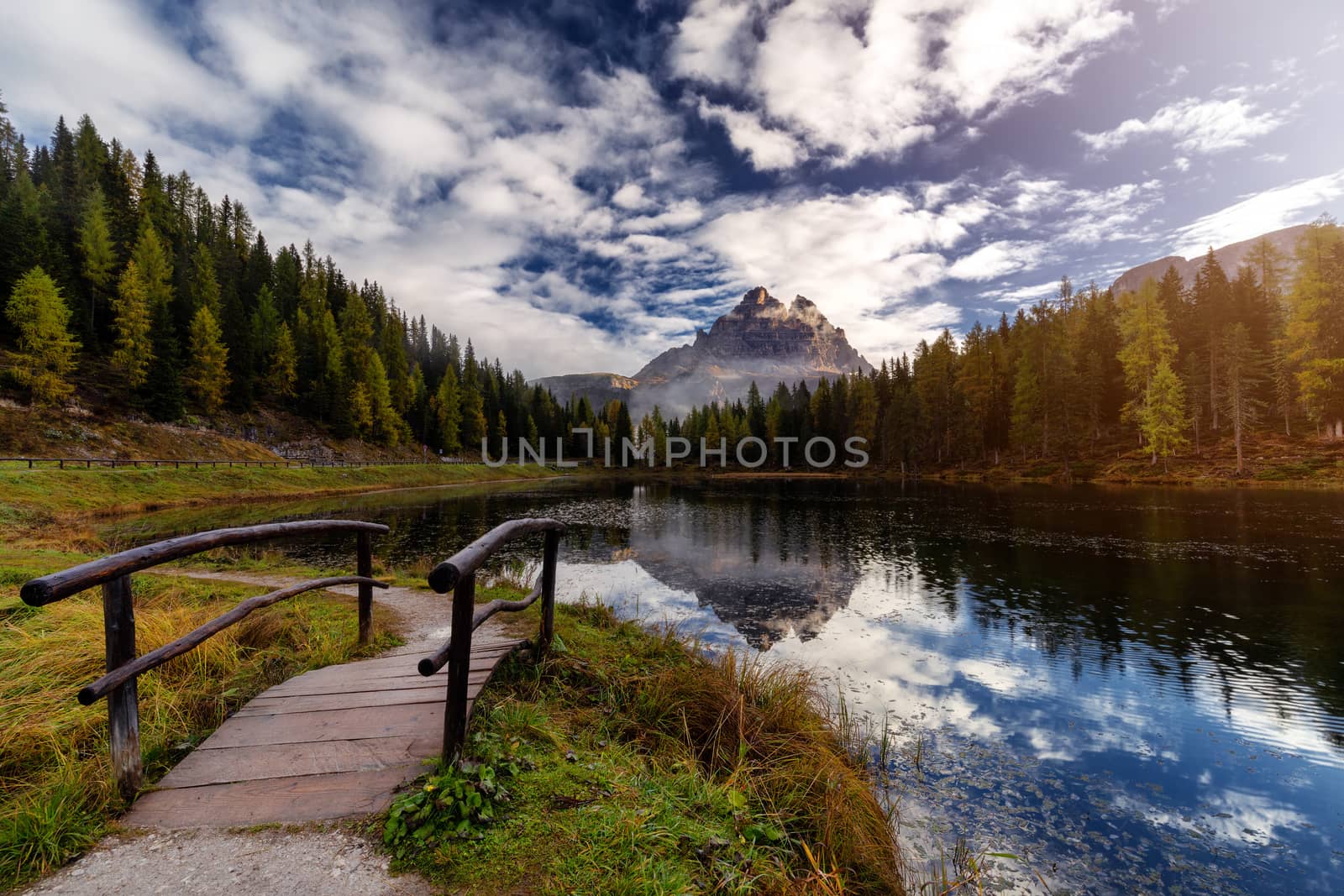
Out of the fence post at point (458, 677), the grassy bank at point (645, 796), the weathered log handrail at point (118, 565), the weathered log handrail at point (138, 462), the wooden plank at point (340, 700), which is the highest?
the weathered log handrail at point (138, 462)

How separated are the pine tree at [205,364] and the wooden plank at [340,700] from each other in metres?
66.6

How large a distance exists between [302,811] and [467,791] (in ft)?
3.19

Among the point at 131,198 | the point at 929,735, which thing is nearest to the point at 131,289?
the point at 131,198

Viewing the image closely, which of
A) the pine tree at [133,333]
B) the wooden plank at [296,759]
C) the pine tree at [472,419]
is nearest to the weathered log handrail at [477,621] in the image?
the wooden plank at [296,759]

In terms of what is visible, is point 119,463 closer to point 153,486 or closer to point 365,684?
point 153,486

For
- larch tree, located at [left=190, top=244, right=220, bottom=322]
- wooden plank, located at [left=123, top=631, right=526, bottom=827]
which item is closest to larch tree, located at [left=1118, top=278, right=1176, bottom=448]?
wooden plank, located at [left=123, top=631, right=526, bottom=827]

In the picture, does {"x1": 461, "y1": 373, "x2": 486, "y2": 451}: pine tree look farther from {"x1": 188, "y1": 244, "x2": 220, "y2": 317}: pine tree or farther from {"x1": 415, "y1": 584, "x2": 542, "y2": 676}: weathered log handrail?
{"x1": 415, "y1": 584, "x2": 542, "y2": 676}: weathered log handrail

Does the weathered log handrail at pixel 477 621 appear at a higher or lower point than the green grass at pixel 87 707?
higher

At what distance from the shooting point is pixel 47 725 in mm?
3670

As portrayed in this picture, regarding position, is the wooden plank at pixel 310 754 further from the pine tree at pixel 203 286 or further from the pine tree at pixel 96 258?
the pine tree at pixel 96 258

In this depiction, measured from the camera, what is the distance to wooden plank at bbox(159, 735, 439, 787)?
3.39 meters

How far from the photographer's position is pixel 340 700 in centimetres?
443

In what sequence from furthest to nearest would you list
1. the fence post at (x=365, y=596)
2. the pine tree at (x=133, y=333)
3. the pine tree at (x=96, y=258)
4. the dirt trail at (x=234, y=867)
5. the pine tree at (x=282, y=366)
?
the pine tree at (x=282, y=366)
the pine tree at (x=96, y=258)
the pine tree at (x=133, y=333)
the fence post at (x=365, y=596)
the dirt trail at (x=234, y=867)

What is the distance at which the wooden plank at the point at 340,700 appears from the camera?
4266 millimetres
